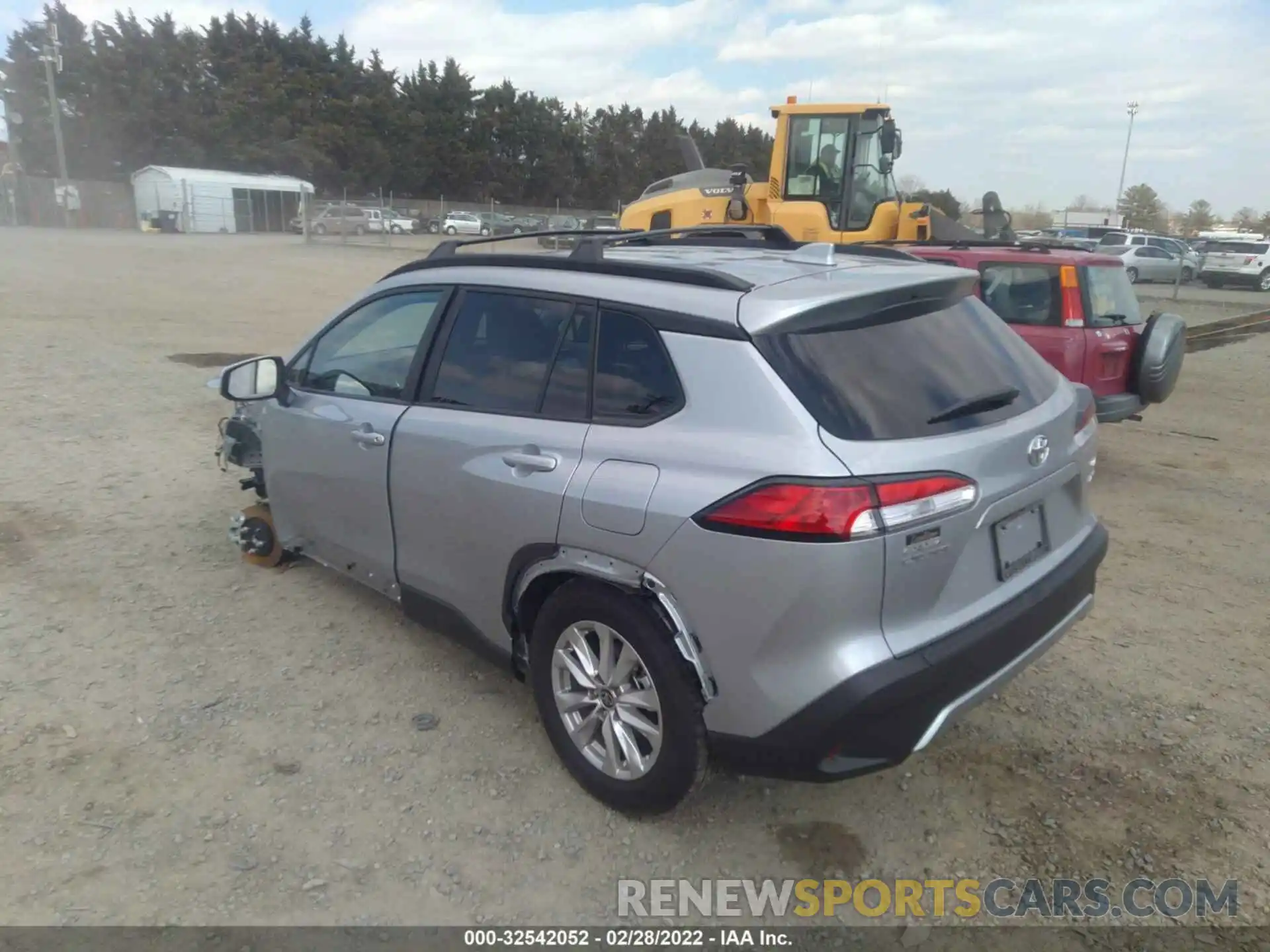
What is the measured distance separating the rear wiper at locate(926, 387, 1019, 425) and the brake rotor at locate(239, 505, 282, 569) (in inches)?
140

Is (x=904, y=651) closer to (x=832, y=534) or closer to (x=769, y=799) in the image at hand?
(x=832, y=534)

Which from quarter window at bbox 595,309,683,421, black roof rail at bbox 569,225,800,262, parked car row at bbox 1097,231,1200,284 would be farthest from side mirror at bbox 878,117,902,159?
parked car row at bbox 1097,231,1200,284

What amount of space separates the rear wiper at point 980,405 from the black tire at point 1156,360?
14.3ft

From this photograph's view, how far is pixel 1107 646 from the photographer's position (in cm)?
423

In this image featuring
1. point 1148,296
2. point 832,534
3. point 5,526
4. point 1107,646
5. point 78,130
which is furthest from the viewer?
point 78,130

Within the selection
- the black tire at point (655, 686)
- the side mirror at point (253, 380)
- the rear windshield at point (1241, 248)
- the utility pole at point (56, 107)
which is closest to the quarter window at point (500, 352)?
the black tire at point (655, 686)

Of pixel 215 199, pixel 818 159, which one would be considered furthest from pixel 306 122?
pixel 818 159

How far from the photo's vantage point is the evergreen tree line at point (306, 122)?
2298 inches

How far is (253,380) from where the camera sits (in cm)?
433

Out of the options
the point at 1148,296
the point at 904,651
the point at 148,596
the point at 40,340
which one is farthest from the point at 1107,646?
the point at 1148,296

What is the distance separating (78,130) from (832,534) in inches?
2778

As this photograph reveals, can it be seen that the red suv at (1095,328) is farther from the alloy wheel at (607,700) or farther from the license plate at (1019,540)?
the alloy wheel at (607,700)

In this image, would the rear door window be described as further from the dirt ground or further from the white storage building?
the white storage building

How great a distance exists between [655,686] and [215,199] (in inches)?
2077
